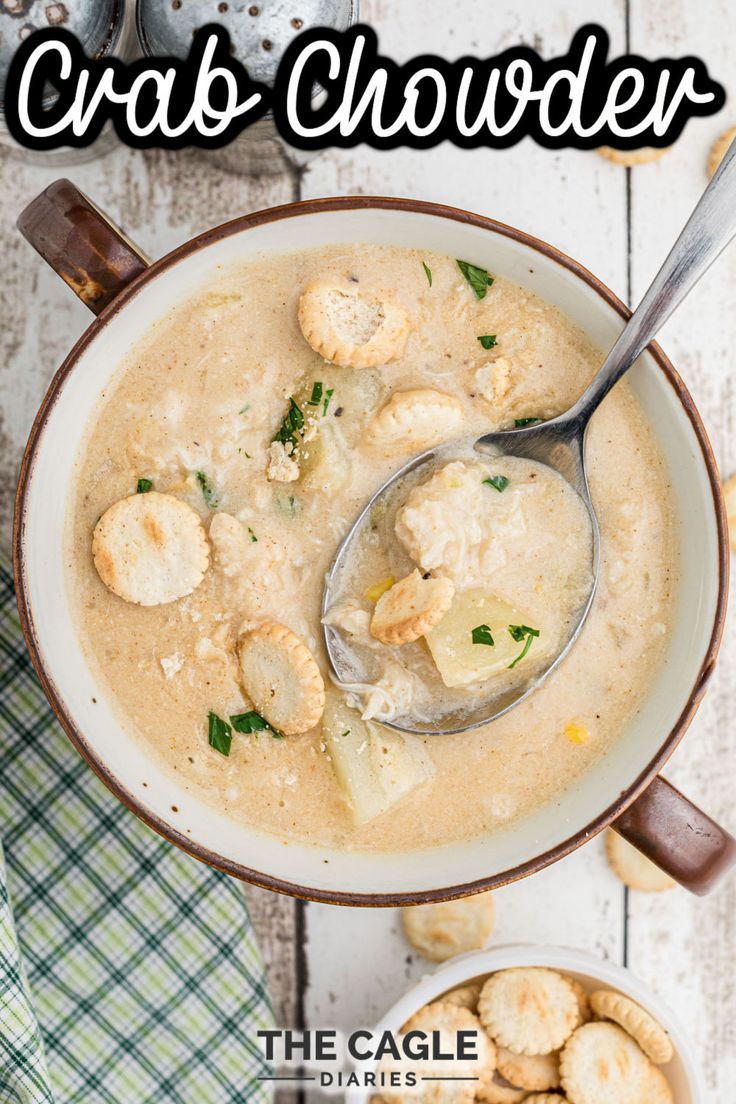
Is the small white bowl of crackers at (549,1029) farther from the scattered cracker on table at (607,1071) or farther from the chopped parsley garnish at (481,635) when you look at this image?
the chopped parsley garnish at (481,635)

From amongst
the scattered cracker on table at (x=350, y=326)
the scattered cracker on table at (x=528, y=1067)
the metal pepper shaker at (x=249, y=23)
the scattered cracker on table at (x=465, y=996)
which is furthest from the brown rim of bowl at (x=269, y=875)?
the scattered cracker on table at (x=528, y=1067)

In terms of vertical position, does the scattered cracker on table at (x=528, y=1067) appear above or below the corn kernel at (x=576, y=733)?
below

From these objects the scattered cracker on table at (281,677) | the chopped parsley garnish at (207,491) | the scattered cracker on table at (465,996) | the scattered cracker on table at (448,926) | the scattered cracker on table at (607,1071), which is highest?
the chopped parsley garnish at (207,491)

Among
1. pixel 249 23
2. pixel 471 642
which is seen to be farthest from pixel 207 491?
pixel 249 23

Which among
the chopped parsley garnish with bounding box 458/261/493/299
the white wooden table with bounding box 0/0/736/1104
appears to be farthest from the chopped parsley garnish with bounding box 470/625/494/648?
the white wooden table with bounding box 0/0/736/1104

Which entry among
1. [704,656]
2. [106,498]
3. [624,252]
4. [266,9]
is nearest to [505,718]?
[704,656]

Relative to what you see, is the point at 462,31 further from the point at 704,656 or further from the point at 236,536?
the point at 704,656
